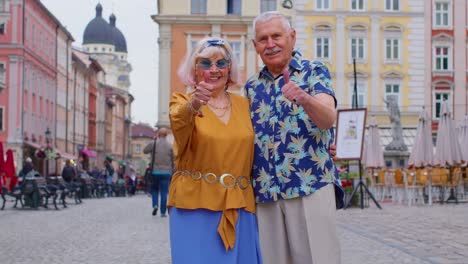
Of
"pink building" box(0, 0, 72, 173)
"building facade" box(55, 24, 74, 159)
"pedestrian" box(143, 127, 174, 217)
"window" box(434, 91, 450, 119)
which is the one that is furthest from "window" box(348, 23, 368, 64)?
"pedestrian" box(143, 127, 174, 217)

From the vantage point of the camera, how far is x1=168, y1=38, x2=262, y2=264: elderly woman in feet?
13.3

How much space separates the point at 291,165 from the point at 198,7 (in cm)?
4515

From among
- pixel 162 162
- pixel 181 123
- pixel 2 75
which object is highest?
pixel 2 75

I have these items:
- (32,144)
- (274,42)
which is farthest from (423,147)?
(32,144)

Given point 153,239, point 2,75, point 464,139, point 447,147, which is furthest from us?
point 2,75

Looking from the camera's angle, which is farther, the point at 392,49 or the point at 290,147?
the point at 392,49

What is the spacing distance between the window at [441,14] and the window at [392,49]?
259cm

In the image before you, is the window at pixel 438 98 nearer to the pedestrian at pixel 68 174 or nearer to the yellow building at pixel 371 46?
the yellow building at pixel 371 46

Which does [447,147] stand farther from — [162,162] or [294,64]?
[294,64]

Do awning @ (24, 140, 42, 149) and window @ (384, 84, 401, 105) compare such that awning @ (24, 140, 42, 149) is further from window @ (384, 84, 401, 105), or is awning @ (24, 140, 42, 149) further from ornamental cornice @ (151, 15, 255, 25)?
window @ (384, 84, 401, 105)

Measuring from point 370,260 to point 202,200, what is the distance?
5.11 m

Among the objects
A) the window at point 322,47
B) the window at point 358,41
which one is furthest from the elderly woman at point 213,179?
the window at point 358,41

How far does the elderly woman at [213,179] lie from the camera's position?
4.05 m

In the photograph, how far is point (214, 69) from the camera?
4148mm
